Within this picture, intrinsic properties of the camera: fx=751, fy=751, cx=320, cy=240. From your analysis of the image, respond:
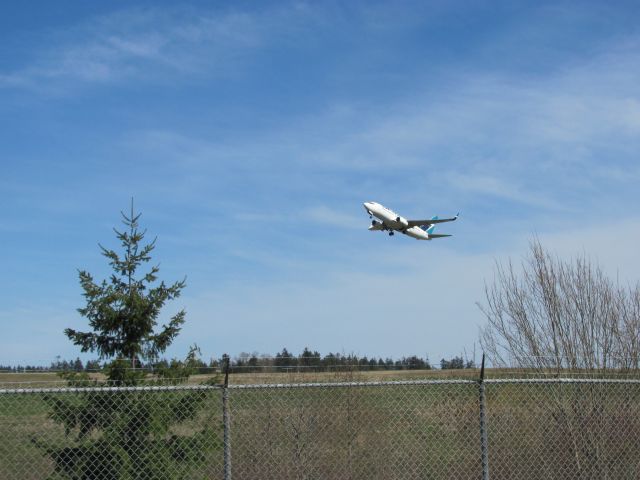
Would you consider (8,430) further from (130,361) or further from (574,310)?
(574,310)

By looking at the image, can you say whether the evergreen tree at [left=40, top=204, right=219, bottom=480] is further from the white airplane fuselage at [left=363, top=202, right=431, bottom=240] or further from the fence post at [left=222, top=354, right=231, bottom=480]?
the white airplane fuselage at [left=363, top=202, right=431, bottom=240]

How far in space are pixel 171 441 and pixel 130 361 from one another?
1.27 meters

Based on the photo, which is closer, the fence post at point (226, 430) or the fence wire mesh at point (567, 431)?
the fence post at point (226, 430)

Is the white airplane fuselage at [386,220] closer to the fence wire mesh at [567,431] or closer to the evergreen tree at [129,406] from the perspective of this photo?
the fence wire mesh at [567,431]

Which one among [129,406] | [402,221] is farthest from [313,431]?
[402,221]

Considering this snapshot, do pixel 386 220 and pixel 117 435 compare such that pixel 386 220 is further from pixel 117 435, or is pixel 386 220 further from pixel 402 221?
pixel 117 435

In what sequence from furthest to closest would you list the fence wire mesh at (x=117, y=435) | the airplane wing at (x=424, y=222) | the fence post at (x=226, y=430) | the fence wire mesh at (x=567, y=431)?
1. the airplane wing at (x=424, y=222)
2. the fence wire mesh at (x=567, y=431)
3. the fence wire mesh at (x=117, y=435)
4. the fence post at (x=226, y=430)

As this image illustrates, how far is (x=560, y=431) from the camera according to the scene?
12.0 m

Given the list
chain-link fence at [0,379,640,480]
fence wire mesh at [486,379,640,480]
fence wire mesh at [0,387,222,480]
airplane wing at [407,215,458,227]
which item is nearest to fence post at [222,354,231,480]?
chain-link fence at [0,379,640,480]

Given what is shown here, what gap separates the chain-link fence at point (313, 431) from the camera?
841cm

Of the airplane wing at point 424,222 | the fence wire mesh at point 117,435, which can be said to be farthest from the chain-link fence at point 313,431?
the airplane wing at point 424,222

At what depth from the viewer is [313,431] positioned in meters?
10.9

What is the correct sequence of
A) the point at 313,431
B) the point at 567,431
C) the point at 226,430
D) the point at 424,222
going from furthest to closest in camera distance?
the point at 424,222 → the point at 567,431 → the point at 313,431 → the point at 226,430

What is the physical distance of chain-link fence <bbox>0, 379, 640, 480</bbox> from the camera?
841cm
